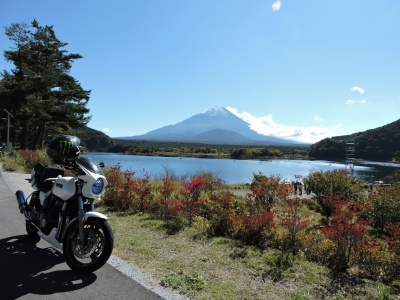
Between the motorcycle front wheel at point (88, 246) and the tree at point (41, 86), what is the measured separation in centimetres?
2027

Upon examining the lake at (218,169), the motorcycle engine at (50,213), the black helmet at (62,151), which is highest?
the black helmet at (62,151)

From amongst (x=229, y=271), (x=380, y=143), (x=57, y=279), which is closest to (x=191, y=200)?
(x=229, y=271)

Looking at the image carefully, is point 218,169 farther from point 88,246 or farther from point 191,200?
point 88,246

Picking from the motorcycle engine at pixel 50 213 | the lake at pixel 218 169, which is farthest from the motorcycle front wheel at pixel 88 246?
the lake at pixel 218 169

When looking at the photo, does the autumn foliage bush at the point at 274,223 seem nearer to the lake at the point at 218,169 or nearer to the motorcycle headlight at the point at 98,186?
the lake at the point at 218,169

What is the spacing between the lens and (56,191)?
127 inches

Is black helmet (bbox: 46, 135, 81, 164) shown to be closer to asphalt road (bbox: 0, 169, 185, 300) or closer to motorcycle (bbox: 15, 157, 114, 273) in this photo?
motorcycle (bbox: 15, 157, 114, 273)

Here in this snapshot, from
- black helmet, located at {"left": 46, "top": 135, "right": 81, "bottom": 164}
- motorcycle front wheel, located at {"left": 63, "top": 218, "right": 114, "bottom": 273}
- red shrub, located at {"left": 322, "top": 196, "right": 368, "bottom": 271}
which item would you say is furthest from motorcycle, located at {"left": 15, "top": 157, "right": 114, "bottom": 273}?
red shrub, located at {"left": 322, "top": 196, "right": 368, "bottom": 271}

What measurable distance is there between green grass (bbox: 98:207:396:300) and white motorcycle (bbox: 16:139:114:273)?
0.54 meters

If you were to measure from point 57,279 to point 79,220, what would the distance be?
0.62 metres

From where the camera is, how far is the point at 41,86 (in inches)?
832

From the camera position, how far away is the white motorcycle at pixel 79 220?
3.10 meters

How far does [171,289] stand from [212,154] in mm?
127770

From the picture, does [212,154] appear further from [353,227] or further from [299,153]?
[353,227]
